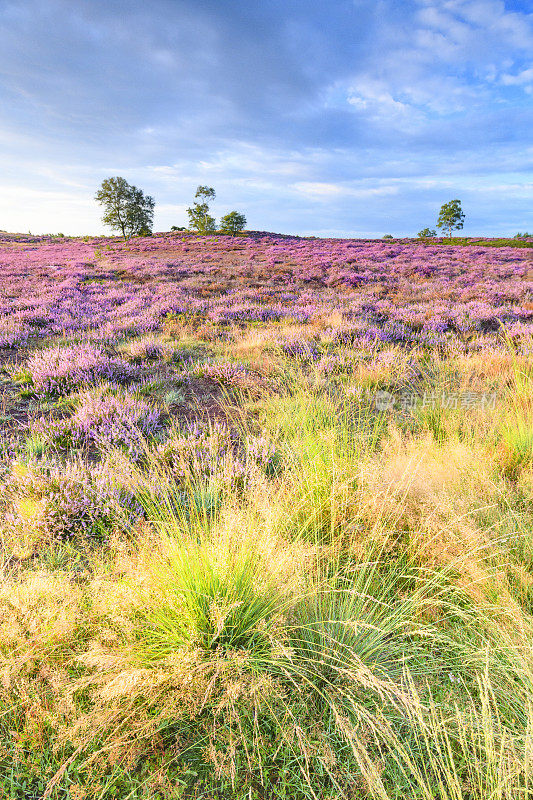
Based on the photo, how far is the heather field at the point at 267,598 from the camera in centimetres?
131

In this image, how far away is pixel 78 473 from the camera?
2.74 metres

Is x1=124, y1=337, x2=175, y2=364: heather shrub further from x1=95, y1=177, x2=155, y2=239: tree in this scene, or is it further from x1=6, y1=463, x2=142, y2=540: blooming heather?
x1=95, y1=177, x2=155, y2=239: tree

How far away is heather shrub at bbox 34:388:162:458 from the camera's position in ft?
11.4

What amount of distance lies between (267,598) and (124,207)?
62.1 metres

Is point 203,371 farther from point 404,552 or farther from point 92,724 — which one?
point 92,724

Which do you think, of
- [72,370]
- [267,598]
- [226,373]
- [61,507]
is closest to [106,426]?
[61,507]

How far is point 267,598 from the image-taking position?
1.67 metres

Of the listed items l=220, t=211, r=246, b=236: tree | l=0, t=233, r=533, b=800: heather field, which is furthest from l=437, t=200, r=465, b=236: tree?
l=0, t=233, r=533, b=800: heather field

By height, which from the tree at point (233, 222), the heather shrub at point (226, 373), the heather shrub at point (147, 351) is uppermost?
the tree at point (233, 222)

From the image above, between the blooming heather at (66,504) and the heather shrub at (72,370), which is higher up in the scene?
the heather shrub at (72,370)

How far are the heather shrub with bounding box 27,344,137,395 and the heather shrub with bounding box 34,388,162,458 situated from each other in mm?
997

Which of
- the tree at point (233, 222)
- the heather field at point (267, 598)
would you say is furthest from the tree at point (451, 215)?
the heather field at point (267, 598)

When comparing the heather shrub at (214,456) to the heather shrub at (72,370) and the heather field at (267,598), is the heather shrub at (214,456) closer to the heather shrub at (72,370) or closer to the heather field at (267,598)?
the heather field at (267,598)

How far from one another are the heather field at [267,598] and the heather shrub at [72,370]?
5 centimetres
